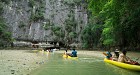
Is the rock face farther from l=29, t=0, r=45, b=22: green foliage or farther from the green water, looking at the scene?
the green water

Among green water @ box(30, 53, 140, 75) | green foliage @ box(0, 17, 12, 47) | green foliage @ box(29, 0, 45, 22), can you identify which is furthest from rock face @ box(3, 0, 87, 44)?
green water @ box(30, 53, 140, 75)

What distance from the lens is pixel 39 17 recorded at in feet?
212

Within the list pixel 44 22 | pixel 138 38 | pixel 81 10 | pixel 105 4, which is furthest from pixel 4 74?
pixel 81 10

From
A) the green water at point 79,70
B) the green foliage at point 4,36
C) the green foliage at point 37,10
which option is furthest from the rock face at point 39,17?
the green water at point 79,70

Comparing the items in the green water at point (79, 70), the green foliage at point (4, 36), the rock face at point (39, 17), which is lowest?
the green water at point (79, 70)

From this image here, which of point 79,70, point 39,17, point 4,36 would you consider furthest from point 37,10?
point 79,70

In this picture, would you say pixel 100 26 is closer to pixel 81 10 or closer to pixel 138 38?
pixel 138 38

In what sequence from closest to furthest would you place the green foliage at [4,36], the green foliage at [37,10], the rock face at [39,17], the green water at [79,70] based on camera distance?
the green water at [79,70] → the green foliage at [4,36] → the rock face at [39,17] → the green foliage at [37,10]

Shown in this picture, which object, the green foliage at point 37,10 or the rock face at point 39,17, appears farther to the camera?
the green foliage at point 37,10

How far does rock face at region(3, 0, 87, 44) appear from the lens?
61.6m

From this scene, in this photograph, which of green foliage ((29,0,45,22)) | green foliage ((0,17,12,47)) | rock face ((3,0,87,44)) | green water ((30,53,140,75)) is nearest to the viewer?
green water ((30,53,140,75))

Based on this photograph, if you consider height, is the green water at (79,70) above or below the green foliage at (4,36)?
below

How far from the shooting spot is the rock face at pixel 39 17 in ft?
202

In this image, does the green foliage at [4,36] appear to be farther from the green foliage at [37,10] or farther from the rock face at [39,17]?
the green foliage at [37,10]
